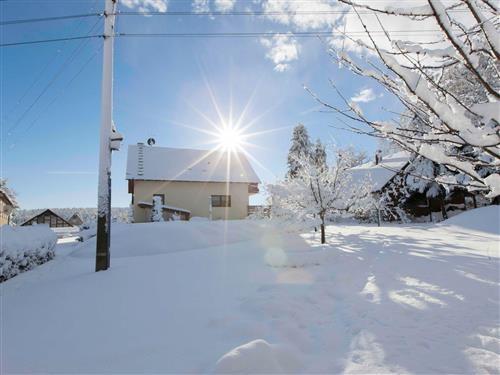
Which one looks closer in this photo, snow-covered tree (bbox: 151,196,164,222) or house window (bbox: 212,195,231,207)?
snow-covered tree (bbox: 151,196,164,222)

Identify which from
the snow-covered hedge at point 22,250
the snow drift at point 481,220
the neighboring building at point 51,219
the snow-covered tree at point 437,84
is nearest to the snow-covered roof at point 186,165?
the snow-covered hedge at point 22,250

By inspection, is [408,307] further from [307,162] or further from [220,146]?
[220,146]

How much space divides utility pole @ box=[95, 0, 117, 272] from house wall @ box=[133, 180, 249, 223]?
15981 millimetres

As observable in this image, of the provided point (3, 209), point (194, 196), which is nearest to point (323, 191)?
point (194, 196)

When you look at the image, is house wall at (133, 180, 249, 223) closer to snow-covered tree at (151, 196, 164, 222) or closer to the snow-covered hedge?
snow-covered tree at (151, 196, 164, 222)

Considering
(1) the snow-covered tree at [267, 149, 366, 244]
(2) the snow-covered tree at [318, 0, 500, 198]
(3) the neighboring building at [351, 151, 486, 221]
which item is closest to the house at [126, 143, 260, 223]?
(3) the neighboring building at [351, 151, 486, 221]

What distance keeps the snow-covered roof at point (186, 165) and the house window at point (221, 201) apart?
152 cm

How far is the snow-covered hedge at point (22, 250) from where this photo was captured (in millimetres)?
7090

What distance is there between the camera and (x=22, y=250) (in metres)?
7.88

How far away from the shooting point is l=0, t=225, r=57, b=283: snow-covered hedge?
23.3 feet

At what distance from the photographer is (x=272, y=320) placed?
386 centimetres

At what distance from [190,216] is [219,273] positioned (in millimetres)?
18313

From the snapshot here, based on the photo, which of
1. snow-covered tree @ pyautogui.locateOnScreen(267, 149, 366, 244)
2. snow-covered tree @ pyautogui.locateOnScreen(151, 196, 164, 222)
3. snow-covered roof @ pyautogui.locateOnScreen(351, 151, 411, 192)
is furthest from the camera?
snow-covered roof @ pyautogui.locateOnScreen(351, 151, 411, 192)

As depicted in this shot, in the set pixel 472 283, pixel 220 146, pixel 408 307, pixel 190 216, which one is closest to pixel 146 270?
pixel 408 307
